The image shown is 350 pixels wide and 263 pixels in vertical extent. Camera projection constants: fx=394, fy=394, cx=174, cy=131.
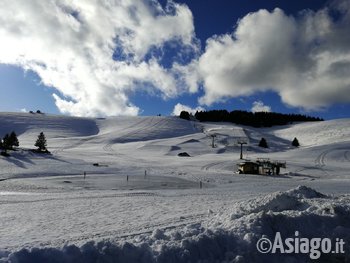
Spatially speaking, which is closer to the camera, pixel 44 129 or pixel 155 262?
pixel 155 262

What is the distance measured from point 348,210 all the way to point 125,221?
389 inches

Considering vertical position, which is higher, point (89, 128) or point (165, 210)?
point (89, 128)

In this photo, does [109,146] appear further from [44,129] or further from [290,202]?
[290,202]

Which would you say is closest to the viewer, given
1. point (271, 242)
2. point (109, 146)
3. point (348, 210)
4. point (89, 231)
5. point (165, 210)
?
point (271, 242)

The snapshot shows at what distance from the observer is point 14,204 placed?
25.3m

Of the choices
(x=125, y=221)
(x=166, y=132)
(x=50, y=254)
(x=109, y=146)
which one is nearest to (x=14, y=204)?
(x=125, y=221)

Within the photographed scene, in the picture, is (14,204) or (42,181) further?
(42,181)

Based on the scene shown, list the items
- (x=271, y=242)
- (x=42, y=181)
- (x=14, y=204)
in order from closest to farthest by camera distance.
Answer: (x=271, y=242)
(x=14, y=204)
(x=42, y=181)

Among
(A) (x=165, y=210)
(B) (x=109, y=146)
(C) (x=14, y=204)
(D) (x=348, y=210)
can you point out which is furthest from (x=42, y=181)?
(B) (x=109, y=146)

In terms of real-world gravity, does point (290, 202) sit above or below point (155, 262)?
above

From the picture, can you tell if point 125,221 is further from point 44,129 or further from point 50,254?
point 44,129

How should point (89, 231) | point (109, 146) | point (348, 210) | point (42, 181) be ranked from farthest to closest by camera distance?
point (109, 146) < point (42, 181) < point (89, 231) < point (348, 210)

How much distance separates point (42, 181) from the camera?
42.5 m

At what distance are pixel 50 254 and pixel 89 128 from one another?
153827 mm
